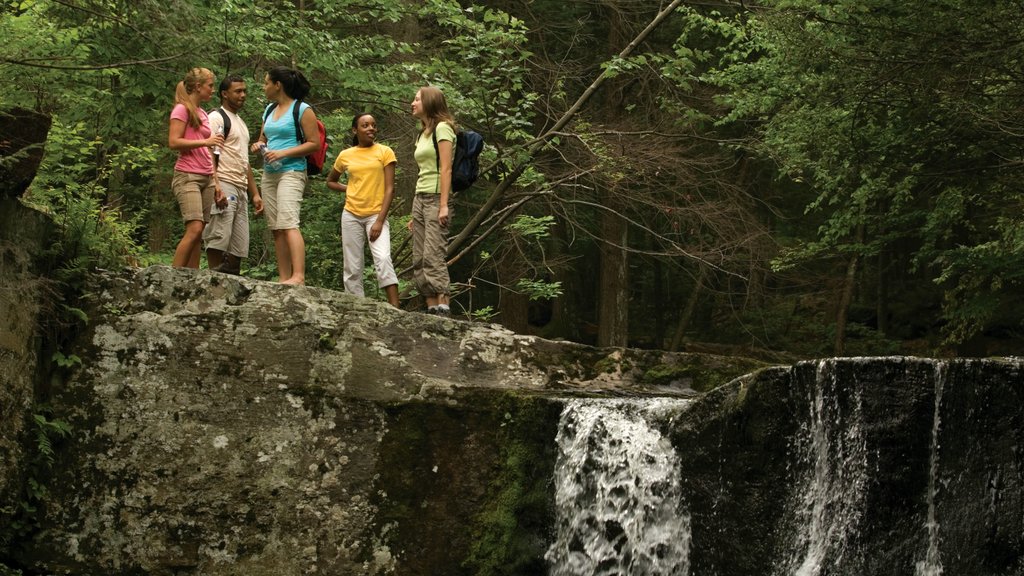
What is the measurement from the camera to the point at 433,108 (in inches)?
318

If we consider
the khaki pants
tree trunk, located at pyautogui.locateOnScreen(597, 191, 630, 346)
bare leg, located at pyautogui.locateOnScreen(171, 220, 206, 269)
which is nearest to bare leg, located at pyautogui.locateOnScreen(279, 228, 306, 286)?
bare leg, located at pyautogui.locateOnScreen(171, 220, 206, 269)

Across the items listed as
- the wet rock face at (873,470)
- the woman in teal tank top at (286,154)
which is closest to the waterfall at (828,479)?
the wet rock face at (873,470)

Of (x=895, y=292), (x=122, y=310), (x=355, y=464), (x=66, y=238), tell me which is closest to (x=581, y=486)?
(x=355, y=464)

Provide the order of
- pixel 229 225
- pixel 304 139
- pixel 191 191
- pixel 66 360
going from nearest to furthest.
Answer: pixel 66 360 → pixel 191 191 → pixel 304 139 → pixel 229 225

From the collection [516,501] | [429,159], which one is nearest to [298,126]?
[429,159]

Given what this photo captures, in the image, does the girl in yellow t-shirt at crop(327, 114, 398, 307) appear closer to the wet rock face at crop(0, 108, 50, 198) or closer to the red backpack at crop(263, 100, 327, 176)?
the red backpack at crop(263, 100, 327, 176)

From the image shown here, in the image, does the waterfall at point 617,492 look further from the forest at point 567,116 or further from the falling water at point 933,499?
the forest at point 567,116

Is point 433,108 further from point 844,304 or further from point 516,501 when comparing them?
point 844,304

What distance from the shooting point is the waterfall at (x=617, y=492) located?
7148 mm

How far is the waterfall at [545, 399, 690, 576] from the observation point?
23.5 feet

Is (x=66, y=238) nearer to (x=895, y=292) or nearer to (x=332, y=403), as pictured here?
(x=332, y=403)

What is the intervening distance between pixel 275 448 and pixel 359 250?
5.87 ft

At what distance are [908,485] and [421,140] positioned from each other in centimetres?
435

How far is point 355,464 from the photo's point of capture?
7.61 metres
